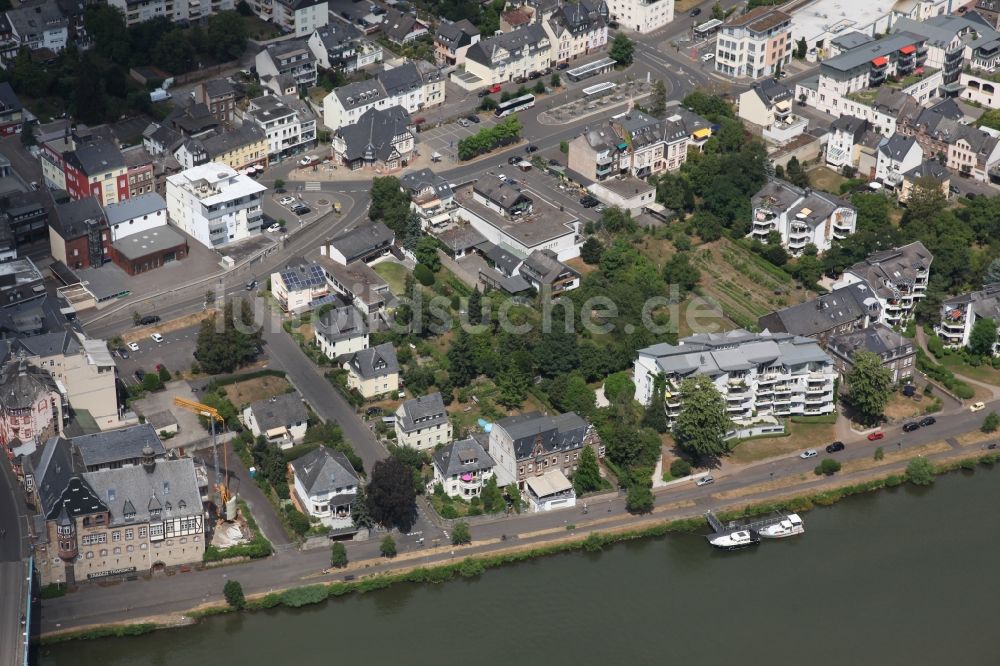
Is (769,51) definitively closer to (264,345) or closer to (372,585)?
(264,345)

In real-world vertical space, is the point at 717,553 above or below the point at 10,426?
below

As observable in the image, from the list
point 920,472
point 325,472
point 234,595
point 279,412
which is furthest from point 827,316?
point 234,595

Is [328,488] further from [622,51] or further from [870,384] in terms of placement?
[622,51]

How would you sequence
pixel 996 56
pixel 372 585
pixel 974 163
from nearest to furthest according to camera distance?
pixel 372 585, pixel 974 163, pixel 996 56

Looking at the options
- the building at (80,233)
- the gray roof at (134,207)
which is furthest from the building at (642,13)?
the building at (80,233)

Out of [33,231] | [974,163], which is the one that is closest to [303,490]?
[33,231]

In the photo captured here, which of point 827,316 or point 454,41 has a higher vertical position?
point 454,41

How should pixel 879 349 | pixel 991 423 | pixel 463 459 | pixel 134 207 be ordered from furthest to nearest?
pixel 134 207, pixel 879 349, pixel 991 423, pixel 463 459

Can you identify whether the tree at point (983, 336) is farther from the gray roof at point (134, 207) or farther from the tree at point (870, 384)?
the gray roof at point (134, 207)
